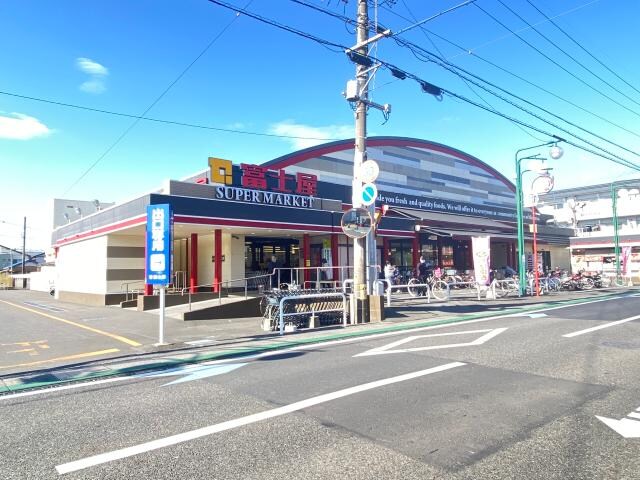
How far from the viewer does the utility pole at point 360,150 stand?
40.4ft

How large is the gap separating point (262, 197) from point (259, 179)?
1.00m

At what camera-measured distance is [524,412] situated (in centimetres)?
457

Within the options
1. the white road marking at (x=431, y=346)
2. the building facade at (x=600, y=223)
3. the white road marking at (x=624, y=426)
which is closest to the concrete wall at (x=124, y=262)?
the white road marking at (x=431, y=346)

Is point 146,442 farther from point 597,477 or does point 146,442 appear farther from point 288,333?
point 288,333

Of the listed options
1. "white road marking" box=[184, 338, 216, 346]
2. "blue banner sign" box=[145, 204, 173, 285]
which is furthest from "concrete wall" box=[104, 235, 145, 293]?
"white road marking" box=[184, 338, 216, 346]

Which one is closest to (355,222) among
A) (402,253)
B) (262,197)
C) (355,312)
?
(355,312)

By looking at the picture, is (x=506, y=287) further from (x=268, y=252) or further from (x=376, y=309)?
(x=268, y=252)

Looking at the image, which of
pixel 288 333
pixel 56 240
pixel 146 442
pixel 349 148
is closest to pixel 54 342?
pixel 288 333

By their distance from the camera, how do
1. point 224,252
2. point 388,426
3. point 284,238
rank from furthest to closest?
point 284,238
point 224,252
point 388,426

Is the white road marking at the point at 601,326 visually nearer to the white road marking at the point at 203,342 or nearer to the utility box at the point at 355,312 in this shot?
the utility box at the point at 355,312

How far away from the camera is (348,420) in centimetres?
441

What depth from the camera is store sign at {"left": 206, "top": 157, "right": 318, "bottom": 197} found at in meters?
19.2

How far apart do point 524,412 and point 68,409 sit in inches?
201

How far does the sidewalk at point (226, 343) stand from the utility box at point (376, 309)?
0.29 m
